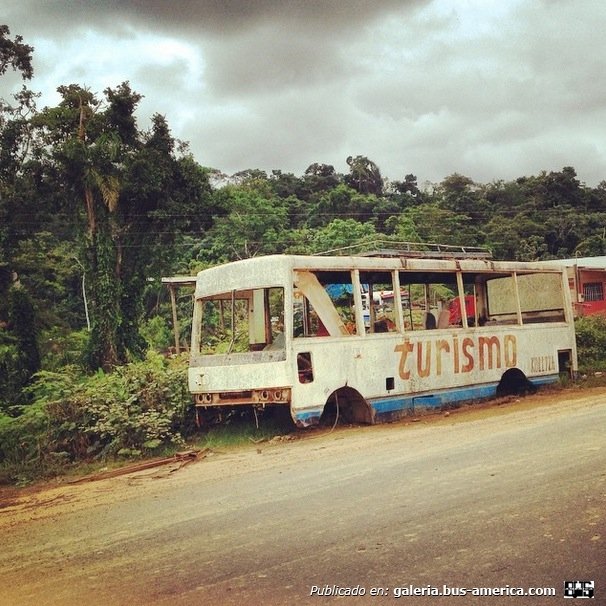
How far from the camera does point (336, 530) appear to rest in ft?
16.3

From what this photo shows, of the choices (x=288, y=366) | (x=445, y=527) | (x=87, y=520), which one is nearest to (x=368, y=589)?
(x=445, y=527)

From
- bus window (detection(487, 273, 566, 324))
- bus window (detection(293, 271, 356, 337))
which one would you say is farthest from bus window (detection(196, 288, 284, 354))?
bus window (detection(487, 273, 566, 324))

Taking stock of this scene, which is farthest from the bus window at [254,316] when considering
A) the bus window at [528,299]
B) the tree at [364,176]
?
the tree at [364,176]

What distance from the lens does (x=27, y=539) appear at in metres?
5.85

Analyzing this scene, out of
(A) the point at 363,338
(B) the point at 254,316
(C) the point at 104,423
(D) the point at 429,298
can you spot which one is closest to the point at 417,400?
(A) the point at 363,338

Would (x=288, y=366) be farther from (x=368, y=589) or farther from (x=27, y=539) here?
(x=368, y=589)

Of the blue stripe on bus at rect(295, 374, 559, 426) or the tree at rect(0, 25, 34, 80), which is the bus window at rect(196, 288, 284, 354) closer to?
the blue stripe on bus at rect(295, 374, 559, 426)

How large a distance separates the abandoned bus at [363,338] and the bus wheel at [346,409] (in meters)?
0.02

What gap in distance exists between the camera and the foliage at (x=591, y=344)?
16.3m

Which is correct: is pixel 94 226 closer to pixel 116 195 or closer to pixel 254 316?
pixel 116 195

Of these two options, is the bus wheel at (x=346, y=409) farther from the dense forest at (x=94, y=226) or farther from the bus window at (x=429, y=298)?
the dense forest at (x=94, y=226)

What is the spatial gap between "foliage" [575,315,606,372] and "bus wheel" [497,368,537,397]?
11.2ft

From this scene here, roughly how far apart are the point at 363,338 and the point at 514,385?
180 inches

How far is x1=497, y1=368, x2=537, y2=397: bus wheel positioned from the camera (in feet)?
42.6
